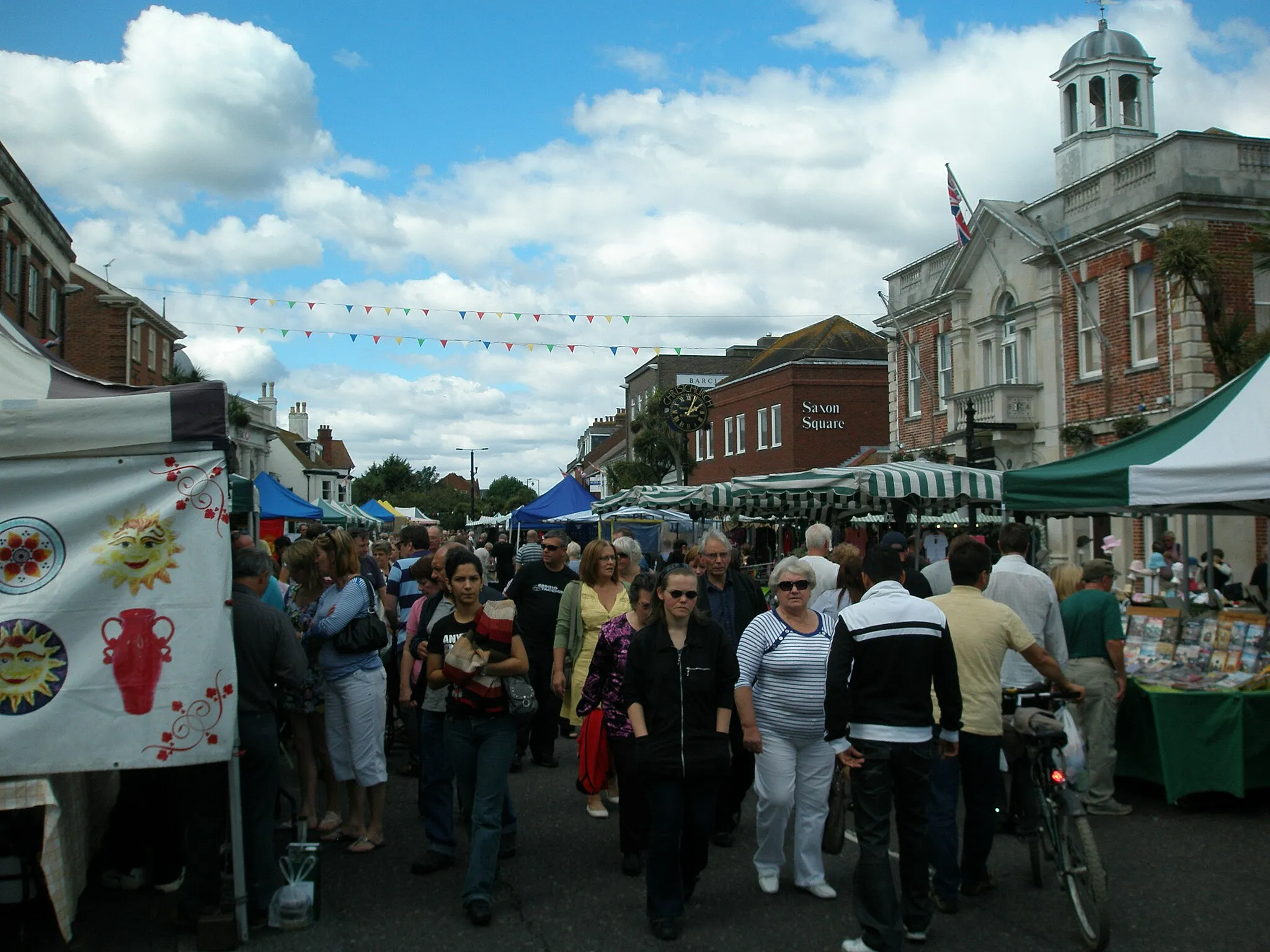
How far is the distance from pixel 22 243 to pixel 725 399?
29114 mm

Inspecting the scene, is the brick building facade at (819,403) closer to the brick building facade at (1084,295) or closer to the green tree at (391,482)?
the brick building facade at (1084,295)

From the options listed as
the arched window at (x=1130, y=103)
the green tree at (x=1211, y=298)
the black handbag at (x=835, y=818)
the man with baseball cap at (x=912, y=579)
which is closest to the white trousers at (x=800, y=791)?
the black handbag at (x=835, y=818)

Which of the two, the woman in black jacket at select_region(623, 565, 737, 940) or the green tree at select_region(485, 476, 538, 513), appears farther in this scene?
the green tree at select_region(485, 476, 538, 513)

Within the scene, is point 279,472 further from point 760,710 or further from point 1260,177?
point 760,710

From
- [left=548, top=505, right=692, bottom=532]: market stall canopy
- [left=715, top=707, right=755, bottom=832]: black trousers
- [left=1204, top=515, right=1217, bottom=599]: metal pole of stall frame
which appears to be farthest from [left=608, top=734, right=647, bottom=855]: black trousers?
[left=548, top=505, right=692, bottom=532]: market stall canopy

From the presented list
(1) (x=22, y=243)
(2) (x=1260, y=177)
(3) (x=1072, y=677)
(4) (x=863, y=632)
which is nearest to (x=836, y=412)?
(2) (x=1260, y=177)

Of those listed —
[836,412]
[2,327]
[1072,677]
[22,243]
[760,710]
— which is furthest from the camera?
[836,412]

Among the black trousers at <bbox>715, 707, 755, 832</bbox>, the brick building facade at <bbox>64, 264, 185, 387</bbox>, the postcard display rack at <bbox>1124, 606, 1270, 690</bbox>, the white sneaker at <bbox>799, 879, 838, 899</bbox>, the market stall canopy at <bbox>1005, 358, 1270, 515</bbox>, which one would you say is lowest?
the white sneaker at <bbox>799, 879, 838, 899</bbox>

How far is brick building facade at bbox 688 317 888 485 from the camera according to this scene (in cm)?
4275

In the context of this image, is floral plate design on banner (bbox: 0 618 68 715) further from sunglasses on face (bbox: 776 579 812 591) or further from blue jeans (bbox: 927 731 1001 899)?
blue jeans (bbox: 927 731 1001 899)

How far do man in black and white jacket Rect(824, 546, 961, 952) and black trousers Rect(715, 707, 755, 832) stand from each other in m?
1.95

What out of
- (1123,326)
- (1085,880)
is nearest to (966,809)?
(1085,880)

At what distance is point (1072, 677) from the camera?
7.61 meters

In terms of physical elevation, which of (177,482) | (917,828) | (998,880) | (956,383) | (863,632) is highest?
(956,383)
